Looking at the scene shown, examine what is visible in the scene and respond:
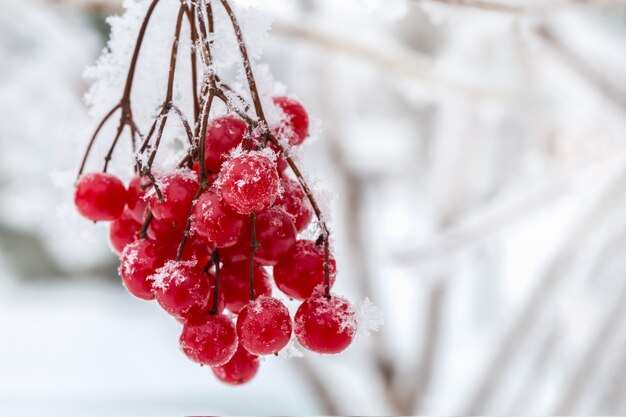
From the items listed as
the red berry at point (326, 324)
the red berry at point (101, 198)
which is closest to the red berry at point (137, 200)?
the red berry at point (101, 198)

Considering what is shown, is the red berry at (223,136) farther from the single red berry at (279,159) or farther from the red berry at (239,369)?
the red berry at (239,369)

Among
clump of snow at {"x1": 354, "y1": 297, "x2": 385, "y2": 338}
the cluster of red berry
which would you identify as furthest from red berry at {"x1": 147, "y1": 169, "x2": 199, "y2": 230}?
clump of snow at {"x1": 354, "y1": 297, "x2": 385, "y2": 338}

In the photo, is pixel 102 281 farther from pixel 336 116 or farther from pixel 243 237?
pixel 243 237

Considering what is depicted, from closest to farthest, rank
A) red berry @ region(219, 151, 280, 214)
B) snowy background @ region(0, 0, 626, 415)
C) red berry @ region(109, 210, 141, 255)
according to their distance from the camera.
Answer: red berry @ region(219, 151, 280, 214)
red berry @ region(109, 210, 141, 255)
snowy background @ region(0, 0, 626, 415)

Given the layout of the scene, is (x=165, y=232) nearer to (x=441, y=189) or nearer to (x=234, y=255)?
(x=234, y=255)

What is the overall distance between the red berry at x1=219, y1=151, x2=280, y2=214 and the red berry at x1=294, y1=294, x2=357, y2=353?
6cm

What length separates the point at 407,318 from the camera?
3.22 meters

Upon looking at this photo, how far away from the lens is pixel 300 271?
13.0 inches

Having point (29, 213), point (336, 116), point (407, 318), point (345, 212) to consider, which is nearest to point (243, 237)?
point (336, 116)

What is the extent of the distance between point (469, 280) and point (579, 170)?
1355 mm

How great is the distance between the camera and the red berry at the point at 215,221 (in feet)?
0.97

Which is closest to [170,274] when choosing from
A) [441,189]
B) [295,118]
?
[295,118]

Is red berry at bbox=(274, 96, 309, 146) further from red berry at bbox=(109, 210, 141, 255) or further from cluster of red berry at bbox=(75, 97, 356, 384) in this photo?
red berry at bbox=(109, 210, 141, 255)

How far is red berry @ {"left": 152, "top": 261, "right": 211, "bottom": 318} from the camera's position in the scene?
305 millimetres
